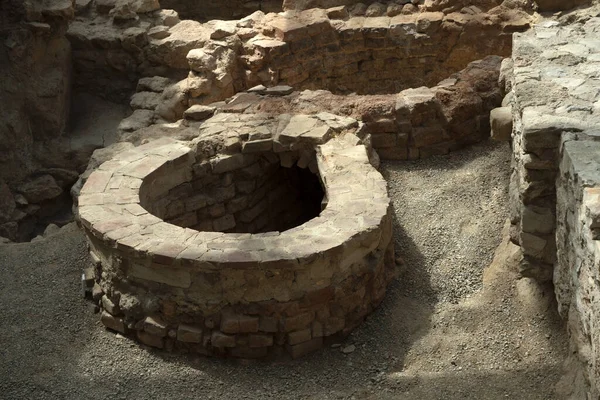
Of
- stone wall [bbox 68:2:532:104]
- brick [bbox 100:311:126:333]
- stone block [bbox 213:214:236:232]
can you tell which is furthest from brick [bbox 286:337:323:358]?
stone wall [bbox 68:2:532:104]

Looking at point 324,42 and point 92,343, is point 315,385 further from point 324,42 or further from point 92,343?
point 324,42

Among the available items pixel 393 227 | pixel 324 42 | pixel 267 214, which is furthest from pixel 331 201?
pixel 324 42

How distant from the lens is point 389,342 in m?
5.75

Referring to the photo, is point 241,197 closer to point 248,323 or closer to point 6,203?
point 248,323

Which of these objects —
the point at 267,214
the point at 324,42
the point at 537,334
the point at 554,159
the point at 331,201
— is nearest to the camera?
the point at 554,159

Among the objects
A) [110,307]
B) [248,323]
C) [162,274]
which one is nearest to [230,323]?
[248,323]

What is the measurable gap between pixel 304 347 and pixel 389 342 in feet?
1.81

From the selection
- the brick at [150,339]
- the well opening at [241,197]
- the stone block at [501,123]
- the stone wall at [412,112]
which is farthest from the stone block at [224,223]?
the stone block at [501,123]

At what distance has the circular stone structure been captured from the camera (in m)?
5.46

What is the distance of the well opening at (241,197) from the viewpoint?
675cm

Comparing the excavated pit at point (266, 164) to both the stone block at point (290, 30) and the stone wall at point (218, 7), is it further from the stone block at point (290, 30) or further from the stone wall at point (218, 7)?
the stone wall at point (218, 7)

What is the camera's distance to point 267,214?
7270mm

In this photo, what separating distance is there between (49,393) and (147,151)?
208 centimetres

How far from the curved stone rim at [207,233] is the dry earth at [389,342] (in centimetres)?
62
